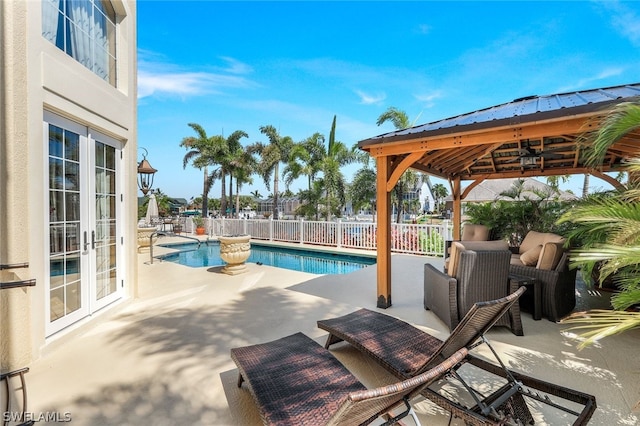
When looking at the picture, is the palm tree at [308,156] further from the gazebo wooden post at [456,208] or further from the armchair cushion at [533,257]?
the armchair cushion at [533,257]

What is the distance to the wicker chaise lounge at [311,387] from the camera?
1361 millimetres

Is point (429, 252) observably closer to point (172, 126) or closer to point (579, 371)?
point (579, 371)

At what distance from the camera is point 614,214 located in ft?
6.34

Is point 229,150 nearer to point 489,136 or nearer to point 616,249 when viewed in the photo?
point 489,136

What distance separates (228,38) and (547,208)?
40.8ft

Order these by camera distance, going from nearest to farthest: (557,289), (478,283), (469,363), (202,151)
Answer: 1. (469,363)
2. (478,283)
3. (557,289)
4. (202,151)

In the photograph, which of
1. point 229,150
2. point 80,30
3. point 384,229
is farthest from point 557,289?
point 229,150

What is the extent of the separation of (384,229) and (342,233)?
736cm

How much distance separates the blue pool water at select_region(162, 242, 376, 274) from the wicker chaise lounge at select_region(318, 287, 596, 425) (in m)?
5.92

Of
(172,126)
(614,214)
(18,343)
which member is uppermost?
(172,126)

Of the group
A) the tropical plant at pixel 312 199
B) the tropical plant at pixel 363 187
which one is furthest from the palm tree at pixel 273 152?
the tropical plant at pixel 363 187

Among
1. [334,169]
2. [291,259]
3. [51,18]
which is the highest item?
[51,18]

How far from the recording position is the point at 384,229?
4711 mm

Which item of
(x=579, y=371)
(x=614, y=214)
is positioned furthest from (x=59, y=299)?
(x=579, y=371)
